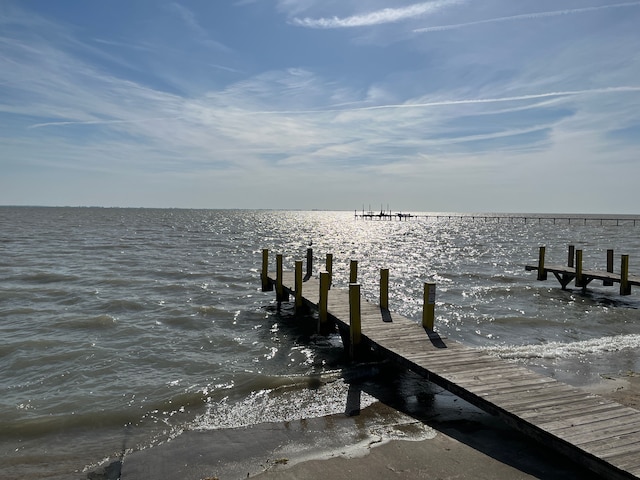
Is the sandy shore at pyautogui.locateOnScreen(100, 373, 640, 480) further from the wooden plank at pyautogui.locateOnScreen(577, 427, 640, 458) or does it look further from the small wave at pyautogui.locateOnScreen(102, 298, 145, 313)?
the small wave at pyautogui.locateOnScreen(102, 298, 145, 313)

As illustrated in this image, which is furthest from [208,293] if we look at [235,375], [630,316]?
[630,316]

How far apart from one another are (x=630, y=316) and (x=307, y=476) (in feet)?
51.8

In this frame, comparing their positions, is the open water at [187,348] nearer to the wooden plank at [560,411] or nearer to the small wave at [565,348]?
the small wave at [565,348]

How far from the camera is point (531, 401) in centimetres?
657

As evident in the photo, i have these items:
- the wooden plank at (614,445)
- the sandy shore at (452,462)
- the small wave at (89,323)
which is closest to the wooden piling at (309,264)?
the small wave at (89,323)

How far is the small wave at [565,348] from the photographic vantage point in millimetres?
11711

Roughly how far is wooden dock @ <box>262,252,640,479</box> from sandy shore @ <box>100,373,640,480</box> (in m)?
0.54

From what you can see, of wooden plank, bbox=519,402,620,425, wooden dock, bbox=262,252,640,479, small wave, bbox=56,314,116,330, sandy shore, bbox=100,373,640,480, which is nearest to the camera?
wooden dock, bbox=262,252,640,479

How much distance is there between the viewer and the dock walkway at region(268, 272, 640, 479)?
527 cm

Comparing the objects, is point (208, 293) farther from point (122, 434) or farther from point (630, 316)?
point (630, 316)

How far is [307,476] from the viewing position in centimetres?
588

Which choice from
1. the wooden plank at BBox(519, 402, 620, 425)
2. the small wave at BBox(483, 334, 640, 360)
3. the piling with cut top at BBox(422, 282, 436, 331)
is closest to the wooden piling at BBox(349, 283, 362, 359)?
the piling with cut top at BBox(422, 282, 436, 331)

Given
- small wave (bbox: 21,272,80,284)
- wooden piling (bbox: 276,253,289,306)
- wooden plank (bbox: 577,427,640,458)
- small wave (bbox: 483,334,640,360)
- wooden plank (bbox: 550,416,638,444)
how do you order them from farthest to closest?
1. small wave (bbox: 21,272,80,284)
2. wooden piling (bbox: 276,253,289,306)
3. small wave (bbox: 483,334,640,360)
4. wooden plank (bbox: 550,416,638,444)
5. wooden plank (bbox: 577,427,640,458)

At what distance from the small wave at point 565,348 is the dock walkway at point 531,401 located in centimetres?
310
